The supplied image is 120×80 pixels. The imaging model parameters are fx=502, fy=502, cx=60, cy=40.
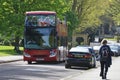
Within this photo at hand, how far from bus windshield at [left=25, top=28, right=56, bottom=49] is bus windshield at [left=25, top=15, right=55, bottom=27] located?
0.37 metres

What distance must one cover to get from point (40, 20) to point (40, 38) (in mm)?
1355

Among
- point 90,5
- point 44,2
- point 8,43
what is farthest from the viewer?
point 8,43

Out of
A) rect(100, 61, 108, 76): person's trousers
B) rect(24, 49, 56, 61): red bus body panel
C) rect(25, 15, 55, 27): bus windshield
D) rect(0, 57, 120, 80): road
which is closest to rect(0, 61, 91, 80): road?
rect(0, 57, 120, 80): road

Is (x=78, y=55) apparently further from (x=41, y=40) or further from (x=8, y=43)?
(x=8, y=43)

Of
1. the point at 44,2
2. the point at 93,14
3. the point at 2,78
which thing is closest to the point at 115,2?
the point at 93,14

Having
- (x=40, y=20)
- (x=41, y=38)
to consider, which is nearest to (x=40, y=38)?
(x=41, y=38)

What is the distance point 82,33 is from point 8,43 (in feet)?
56.5

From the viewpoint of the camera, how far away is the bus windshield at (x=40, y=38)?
120 ft

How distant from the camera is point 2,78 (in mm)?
22562

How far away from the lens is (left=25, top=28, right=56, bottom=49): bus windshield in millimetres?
36688

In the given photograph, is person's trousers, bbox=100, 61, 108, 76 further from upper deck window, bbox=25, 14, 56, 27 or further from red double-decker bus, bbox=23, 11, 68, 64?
upper deck window, bbox=25, 14, 56, 27

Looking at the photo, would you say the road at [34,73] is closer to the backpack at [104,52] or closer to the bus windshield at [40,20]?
the backpack at [104,52]

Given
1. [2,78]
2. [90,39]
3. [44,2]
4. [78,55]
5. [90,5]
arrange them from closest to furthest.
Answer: [2,78] → [78,55] → [44,2] → [90,5] → [90,39]

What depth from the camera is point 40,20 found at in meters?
37.1
